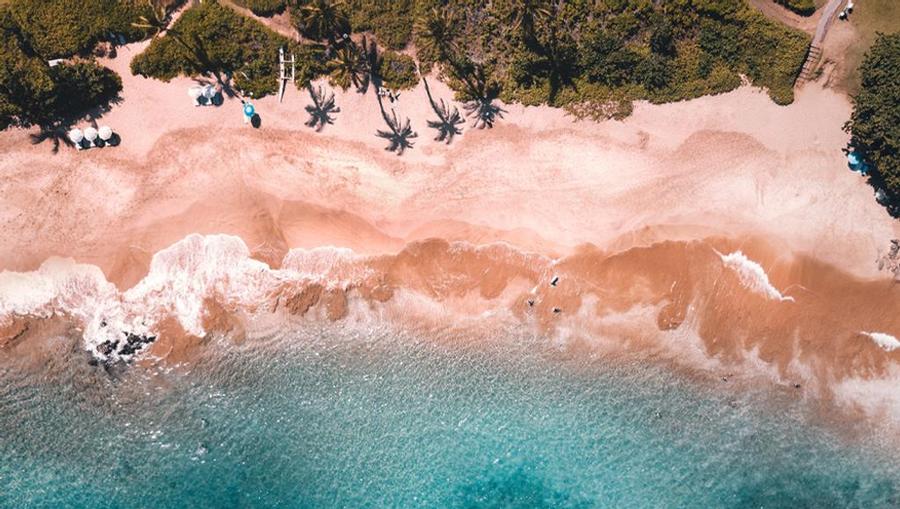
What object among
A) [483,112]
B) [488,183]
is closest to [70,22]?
[483,112]

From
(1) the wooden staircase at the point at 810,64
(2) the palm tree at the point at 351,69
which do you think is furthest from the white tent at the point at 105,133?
(1) the wooden staircase at the point at 810,64

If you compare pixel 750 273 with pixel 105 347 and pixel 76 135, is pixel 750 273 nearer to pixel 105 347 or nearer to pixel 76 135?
pixel 105 347

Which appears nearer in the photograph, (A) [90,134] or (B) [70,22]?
(B) [70,22]

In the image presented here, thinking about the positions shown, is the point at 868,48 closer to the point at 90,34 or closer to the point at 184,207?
the point at 184,207

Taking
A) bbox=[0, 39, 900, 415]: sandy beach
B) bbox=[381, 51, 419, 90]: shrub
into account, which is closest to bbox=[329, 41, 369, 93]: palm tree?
bbox=[0, 39, 900, 415]: sandy beach

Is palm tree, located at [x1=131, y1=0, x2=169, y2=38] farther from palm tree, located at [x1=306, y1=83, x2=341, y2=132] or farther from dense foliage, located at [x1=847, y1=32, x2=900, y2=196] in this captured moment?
dense foliage, located at [x1=847, y1=32, x2=900, y2=196]

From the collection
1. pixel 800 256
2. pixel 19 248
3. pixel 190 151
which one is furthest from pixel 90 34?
pixel 800 256
